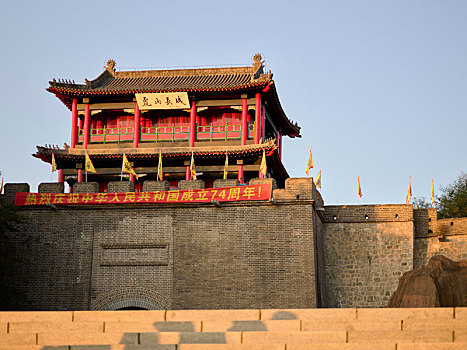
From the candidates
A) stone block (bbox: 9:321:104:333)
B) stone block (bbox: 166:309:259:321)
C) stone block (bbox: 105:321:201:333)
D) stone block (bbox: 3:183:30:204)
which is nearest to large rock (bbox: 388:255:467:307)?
stone block (bbox: 166:309:259:321)

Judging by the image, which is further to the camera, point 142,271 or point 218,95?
point 218,95

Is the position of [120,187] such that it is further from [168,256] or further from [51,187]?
[168,256]

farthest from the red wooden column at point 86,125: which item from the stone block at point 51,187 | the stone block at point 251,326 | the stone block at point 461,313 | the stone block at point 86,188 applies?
the stone block at point 461,313

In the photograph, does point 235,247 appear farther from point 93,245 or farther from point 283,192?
point 93,245

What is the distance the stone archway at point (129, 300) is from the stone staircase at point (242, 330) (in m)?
7.70

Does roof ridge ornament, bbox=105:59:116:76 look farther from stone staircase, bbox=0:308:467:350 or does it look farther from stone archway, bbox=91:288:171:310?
stone staircase, bbox=0:308:467:350

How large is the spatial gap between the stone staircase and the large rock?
3.83ft

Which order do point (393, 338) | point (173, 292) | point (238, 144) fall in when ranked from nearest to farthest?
point (393, 338)
point (173, 292)
point (238, 144)

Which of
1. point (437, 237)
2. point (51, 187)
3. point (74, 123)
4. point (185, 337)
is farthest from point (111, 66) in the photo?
point (185, 337)

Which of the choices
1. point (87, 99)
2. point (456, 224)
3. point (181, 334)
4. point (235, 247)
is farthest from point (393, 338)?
point (87, 99)

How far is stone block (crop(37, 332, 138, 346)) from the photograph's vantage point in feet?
38.9

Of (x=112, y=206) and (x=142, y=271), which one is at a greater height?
(x=112, y=206)

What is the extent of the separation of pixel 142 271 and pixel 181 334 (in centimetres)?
956

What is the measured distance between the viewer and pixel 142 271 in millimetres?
21203
